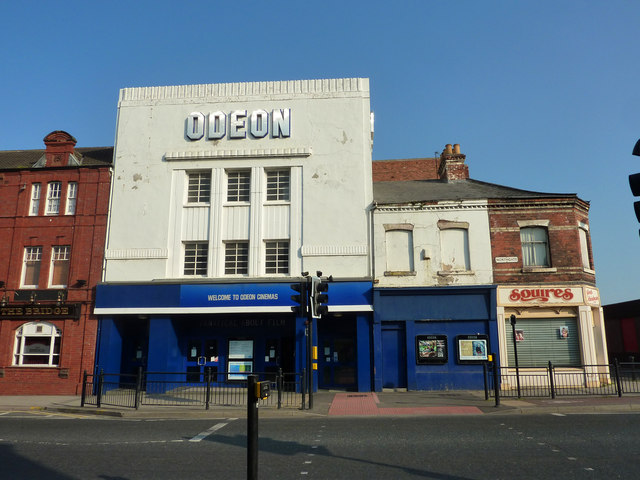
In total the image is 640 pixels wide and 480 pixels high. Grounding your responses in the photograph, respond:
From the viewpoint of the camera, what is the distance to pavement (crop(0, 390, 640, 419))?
47.6 feet

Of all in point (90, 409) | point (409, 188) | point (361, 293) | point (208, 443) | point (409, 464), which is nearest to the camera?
point (409, 464)

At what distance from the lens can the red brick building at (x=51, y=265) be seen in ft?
69.8

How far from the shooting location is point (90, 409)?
15602 millimetres

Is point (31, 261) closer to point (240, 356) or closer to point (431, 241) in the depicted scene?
point (240, 356)

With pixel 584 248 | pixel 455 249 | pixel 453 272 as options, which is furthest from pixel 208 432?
pixel 584 248

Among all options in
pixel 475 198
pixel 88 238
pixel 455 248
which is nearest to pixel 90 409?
pixel 88 238

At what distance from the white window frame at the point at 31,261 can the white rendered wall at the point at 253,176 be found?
132 inches

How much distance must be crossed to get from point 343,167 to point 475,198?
19.6 ft

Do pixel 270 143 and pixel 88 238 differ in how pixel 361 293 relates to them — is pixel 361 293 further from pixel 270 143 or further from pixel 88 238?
pixel 88 238

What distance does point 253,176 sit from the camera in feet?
74.3

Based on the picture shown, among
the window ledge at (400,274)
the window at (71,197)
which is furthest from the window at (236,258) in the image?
the window at (71,197)

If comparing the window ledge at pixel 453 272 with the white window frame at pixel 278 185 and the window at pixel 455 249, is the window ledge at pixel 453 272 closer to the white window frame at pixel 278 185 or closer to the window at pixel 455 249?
the window at pixel 455 249

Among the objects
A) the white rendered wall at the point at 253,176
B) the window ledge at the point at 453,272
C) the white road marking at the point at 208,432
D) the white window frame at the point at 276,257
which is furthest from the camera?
the white window frame at the point at 276,257

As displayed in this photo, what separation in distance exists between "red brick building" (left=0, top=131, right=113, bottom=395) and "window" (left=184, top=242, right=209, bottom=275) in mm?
3765
